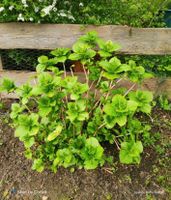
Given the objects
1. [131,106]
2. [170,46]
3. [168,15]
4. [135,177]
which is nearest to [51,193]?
[135,177]

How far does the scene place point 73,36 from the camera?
368cm

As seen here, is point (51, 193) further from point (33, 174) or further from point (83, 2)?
point (83, 2)

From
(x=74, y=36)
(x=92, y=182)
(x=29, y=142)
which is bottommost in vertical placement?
(x=92, y=182)

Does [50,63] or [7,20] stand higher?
[7,20]

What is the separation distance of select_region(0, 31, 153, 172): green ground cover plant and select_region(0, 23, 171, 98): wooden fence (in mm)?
500

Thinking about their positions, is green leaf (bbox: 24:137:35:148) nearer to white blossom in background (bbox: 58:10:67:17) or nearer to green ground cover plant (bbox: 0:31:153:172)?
green ground cover plant (bbox: 0:31:153:172)

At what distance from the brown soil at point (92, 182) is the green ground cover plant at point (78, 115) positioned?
123 mm

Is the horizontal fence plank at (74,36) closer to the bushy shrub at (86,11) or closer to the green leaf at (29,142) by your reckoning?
the bushy shrub at (86,11)

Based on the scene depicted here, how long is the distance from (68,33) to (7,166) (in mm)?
1419

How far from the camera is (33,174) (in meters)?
3.33

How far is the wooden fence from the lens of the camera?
3.62 meters

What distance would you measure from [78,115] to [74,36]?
3.79 ft

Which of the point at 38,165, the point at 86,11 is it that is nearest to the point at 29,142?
the point at 38,165

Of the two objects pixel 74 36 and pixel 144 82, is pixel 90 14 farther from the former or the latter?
pixel 144 82
